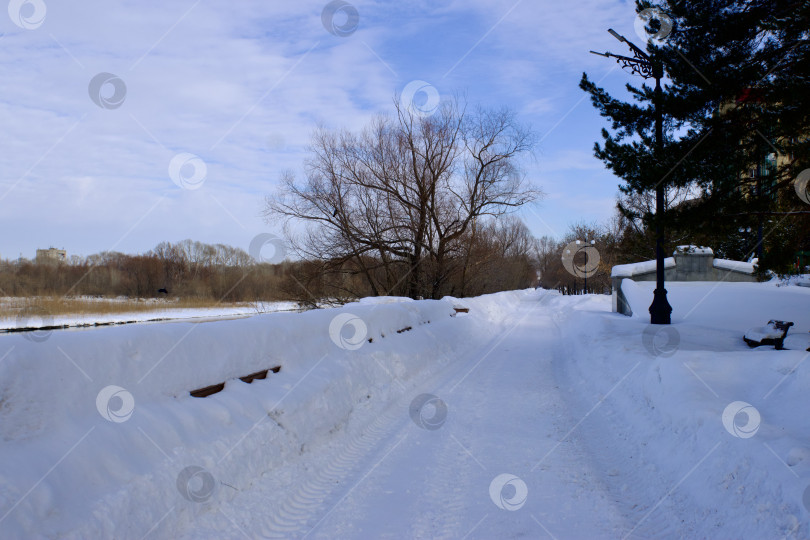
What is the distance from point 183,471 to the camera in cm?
375

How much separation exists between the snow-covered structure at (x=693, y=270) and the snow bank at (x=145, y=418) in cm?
1769

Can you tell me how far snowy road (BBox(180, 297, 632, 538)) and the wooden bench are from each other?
477 cm

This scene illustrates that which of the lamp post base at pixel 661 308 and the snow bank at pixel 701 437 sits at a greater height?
the lamp post base at pixel 661 308

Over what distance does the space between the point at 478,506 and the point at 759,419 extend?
9.46 feet

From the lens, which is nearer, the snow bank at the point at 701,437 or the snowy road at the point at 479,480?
the snow bank at the point at 701,437

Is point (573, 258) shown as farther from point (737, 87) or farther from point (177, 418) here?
point (177, 418)

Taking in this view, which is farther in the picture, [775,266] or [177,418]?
[775,266]

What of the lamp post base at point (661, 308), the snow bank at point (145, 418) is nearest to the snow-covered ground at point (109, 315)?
the snow bank at point (145, 418)

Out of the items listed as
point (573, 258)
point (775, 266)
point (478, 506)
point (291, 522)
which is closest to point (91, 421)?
point (291, 522)

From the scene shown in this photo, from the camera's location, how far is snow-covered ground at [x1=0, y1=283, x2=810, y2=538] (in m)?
3.19

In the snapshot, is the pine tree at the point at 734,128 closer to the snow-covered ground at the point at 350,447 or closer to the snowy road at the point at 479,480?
the snow-covered ground at the point at 350,447

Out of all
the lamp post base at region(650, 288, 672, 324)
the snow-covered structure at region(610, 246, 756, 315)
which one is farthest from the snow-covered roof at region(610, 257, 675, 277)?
the lamp post base at region(650, 288, 672, 324)

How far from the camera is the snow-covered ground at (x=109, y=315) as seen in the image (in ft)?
55.0

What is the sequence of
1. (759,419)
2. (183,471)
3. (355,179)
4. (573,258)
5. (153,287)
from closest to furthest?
1. (183,471)
2. (759,419)
3. (355,179)
4. (153,287)
5. (573,258)
